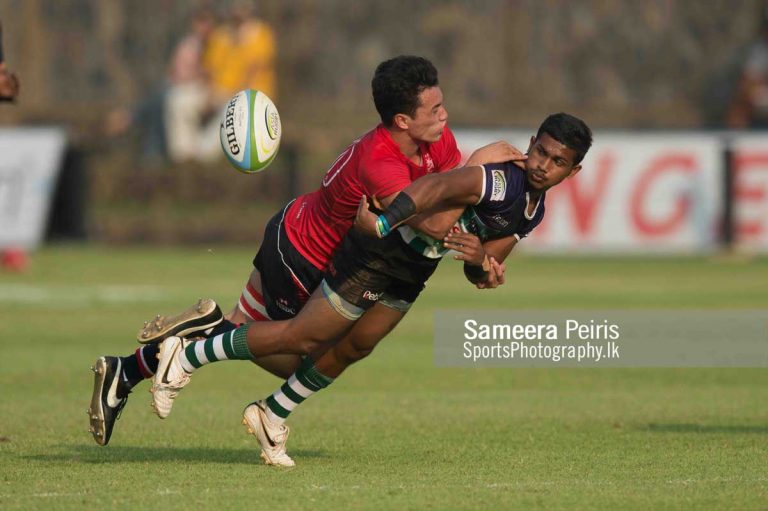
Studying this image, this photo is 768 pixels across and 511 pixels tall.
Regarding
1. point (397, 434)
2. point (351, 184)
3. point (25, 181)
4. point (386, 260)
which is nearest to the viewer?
point (386, 260)

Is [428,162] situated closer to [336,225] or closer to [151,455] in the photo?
[336,225]

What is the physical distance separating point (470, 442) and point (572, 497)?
6.52ft

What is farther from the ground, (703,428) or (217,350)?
(217,350)

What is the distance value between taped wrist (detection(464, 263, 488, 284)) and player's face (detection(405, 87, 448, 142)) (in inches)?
29.6

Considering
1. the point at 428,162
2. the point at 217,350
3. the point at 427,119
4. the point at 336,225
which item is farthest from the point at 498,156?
the point at 217,350

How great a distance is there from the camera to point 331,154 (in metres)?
26.5

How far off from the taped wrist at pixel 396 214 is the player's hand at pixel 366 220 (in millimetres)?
50

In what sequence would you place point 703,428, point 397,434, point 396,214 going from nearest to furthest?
point 396,214, point 397,434, point 703,428

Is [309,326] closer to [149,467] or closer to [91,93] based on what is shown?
[149,467]

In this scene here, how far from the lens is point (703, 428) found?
980cm

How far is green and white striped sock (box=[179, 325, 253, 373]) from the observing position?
8.46 metres

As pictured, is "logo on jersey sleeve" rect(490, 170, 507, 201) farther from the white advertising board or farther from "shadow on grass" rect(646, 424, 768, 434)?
the white advertising board

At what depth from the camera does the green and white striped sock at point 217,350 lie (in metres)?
8.46

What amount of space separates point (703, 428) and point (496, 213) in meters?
2.52
